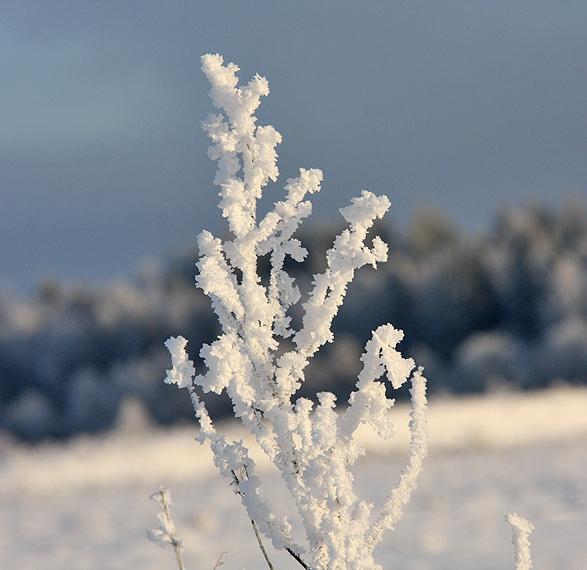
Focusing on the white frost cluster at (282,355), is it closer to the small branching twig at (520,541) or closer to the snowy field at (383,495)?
the small branching twig at (520,541)

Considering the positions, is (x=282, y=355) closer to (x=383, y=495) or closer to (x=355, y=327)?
(x=383, y=495)

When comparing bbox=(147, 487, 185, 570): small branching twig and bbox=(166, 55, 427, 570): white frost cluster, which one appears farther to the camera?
bbox=(147, 487, 185, 570): small branching twig

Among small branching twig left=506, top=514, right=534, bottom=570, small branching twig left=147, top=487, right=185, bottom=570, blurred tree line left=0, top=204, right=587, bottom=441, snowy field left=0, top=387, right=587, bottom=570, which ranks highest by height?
blurred tree line left=0, top=204, right=587, bottom=441

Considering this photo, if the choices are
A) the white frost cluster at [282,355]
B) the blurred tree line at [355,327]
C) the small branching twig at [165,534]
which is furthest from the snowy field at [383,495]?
the blurred tree line at [355,327]

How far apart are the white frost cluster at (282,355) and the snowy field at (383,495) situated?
2.23 meters

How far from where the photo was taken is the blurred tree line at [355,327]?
654 inches

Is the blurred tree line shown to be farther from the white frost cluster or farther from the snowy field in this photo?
the white frost cluster

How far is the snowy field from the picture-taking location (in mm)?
4316

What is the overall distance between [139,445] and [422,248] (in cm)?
1507

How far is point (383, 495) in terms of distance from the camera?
222 inches

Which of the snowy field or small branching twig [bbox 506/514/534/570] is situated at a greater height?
the snowy field

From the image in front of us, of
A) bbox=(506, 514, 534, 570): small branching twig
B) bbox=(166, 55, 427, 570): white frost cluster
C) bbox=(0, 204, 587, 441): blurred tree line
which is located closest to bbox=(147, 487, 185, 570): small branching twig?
bbox=(166, 55, 427, 570): white frost cluster

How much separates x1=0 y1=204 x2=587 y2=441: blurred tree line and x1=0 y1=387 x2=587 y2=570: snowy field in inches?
301

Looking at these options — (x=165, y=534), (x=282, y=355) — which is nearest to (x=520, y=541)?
(x=282, y=355)
